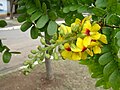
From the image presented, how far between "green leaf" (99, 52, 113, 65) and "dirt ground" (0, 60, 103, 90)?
411 centimetres

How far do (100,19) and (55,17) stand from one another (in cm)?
30

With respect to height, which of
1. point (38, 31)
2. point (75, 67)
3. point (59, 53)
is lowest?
point (75, 67)

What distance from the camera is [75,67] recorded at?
6148 mm

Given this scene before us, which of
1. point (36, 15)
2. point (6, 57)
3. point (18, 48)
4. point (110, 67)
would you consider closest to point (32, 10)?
point (36, 15)

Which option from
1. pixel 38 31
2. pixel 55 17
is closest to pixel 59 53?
pixel 55 17

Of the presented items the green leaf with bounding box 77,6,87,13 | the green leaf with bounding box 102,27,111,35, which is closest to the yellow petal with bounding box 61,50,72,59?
the green leaf with bounding box 102,27,111,35

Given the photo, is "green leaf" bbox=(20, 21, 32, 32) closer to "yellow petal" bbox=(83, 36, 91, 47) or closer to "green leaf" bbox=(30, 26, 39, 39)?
"green leaf" bbox=(30, 26, 39, 39)

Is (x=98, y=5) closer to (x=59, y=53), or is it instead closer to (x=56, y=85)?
(x=59, y=53)

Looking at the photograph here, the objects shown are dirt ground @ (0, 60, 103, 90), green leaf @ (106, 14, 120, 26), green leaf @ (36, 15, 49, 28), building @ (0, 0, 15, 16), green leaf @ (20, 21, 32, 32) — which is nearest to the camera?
green leaf @ (106, 14, 120, 26)

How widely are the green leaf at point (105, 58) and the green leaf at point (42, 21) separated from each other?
0.95 feet

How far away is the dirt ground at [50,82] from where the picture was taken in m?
4.98

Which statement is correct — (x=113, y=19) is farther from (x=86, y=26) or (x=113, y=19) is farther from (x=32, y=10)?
(x=32, y=10)

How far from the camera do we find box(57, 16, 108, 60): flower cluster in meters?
0.69

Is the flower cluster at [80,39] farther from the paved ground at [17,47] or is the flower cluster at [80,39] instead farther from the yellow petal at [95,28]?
the paved ground at [17,47]
